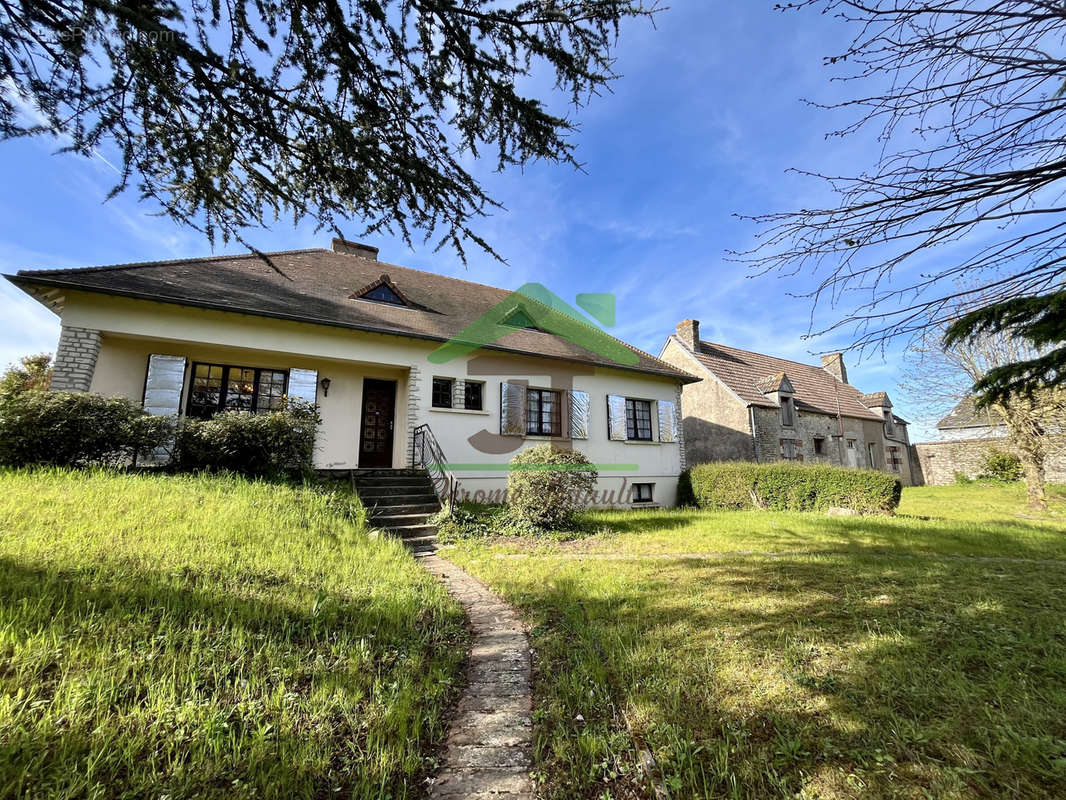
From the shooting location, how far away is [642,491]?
13.7 m

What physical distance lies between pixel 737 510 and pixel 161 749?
13.0 metres

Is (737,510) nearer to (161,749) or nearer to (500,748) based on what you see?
(500,748)

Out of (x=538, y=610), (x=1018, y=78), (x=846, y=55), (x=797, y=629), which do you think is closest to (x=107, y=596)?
(x=538, y=610)

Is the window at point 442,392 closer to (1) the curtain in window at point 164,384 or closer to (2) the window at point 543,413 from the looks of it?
(2) the window at point 543,413

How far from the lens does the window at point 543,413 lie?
12.3 metres

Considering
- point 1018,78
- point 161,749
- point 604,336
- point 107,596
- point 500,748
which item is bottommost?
point 500,748

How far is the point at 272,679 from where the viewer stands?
96.6 inches

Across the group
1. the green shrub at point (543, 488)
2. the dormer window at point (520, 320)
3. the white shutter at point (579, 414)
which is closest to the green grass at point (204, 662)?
the green shrub at point (543, 488)

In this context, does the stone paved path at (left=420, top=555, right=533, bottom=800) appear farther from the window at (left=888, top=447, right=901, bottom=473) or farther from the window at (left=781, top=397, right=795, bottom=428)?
the window at (left=888, top=447, right=901, bottom=473)

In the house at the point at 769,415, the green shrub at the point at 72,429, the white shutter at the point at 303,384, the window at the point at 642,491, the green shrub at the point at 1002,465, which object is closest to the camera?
the green shrub at the point at 72,429

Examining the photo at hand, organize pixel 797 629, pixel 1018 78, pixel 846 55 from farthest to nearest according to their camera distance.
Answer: pixel 797 629, pixel 846 55, pixel 1018 78

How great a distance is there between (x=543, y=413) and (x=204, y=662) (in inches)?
410

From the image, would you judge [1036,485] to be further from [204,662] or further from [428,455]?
[204,662]

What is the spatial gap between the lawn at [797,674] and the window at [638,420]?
7.93 m
